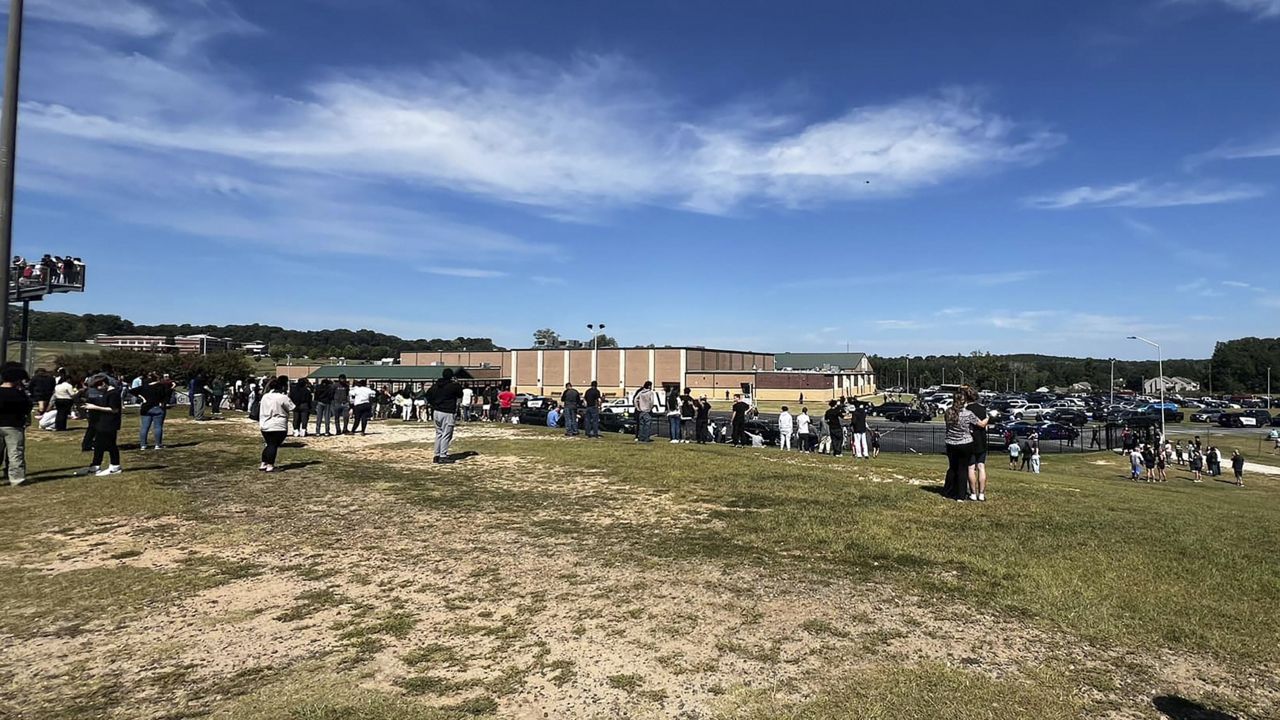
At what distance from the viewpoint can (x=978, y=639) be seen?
444cm

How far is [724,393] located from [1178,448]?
53.1m

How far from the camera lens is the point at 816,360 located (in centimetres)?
11456

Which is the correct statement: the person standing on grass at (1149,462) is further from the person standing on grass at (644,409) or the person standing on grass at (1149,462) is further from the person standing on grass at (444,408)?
the person standing on grass at (444,408)

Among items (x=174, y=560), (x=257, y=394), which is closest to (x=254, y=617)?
(x=174, y=560)

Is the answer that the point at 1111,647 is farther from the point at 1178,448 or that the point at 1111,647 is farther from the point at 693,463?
the point at 1178,448

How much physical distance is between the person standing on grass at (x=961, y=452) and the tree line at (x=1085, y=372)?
121114mm

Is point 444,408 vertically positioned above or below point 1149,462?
above

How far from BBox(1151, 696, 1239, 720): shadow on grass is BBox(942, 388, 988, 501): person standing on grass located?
5.49 meters

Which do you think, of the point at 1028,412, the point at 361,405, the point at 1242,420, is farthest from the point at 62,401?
the point at 1242,420

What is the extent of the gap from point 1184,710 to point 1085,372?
657ft

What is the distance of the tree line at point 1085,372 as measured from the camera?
125250 millimetres

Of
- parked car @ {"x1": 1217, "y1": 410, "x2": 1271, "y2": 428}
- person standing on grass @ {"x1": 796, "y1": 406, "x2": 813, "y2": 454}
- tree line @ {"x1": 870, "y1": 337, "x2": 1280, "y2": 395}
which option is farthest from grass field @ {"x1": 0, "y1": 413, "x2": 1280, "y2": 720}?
tree line @ {"x1": 870, "y1": 337, "x2": 1280, "y2": 395}

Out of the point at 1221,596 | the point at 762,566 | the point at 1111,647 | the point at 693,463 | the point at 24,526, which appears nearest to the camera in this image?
the point at 1111,647

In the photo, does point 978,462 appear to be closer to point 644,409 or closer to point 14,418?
point 644,409
